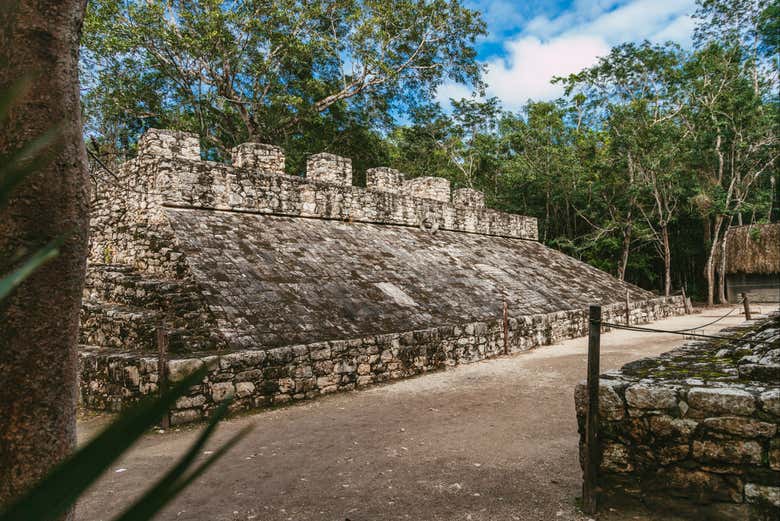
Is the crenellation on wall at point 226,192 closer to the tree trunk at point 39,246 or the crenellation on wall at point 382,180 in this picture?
the crenellation on wall at point 382,180

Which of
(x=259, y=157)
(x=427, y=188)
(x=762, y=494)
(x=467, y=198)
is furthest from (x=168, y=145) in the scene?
(x=467, y=198)

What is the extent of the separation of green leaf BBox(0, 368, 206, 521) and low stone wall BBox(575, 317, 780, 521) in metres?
3.69

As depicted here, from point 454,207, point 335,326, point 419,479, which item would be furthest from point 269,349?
point 454,207

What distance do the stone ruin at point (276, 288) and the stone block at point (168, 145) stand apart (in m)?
0.03

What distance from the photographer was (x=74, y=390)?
6.24 feet

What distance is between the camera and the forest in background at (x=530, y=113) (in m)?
17.6

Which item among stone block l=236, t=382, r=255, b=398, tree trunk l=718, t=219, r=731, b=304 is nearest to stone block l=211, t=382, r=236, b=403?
stone block l=236, t=382, r=255, b=398

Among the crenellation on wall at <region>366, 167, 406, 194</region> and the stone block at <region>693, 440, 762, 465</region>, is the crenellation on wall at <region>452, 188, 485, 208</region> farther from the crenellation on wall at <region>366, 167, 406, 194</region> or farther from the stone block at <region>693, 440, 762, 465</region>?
the stone block at <region>693, 440, 762, 465</region>

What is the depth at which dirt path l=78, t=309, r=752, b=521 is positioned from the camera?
3.58m

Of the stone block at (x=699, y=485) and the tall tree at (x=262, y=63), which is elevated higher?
the tall tree at (x=262, y=63)

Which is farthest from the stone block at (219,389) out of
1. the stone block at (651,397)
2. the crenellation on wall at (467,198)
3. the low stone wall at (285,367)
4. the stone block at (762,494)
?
the crenellation on wall at (467,198)

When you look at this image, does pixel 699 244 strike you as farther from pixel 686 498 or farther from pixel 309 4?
pixel 686 498

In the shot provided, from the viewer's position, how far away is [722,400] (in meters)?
3.18

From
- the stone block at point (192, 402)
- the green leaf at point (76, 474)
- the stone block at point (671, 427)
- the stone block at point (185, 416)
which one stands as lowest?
the stone block at point (185, 416)
